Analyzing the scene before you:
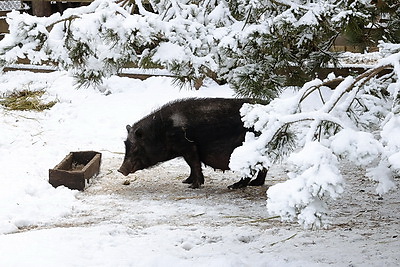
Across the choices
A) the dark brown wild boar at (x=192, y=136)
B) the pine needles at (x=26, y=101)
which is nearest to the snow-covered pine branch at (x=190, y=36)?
the dark brown wild boar at (x=192, y=136)

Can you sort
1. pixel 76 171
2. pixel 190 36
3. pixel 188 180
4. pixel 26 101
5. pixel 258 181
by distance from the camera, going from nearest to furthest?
1. pixel 190 36
2. pixel 76 171
3. pixel 258 181
4. pixel 188 180
5. pixel 26 101

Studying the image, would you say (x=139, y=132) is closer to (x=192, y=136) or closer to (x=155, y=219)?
(x=192, y=136)

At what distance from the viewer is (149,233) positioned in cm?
462

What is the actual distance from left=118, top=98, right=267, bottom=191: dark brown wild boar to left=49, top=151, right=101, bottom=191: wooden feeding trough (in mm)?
341

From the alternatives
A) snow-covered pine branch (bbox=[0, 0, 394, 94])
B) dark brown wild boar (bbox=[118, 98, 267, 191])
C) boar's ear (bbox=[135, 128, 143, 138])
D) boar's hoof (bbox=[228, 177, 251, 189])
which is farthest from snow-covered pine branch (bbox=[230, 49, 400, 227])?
boar's ear (bbox=[135, 128, 143, 138])

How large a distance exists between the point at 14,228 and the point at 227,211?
1581mm

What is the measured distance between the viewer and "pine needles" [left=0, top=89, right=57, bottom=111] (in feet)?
30.1

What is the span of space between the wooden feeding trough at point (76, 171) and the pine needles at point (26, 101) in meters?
2.67

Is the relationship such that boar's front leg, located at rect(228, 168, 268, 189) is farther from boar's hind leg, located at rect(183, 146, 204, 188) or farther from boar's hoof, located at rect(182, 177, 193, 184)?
boar's hoof, located at rect(182, 177, 193, 184)

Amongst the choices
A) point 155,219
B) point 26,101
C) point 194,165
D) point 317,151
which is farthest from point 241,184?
point 26,101

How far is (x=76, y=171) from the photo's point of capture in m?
5.99

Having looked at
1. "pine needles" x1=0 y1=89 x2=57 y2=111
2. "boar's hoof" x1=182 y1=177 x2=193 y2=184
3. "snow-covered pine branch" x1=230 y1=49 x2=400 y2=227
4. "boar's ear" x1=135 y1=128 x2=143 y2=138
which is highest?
"snow-covered pine branch" x1=230 y1=49 x2=400 y2=227

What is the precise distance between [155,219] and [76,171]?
123cm

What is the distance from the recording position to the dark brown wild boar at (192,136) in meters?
5.93
